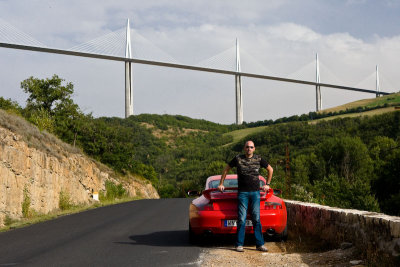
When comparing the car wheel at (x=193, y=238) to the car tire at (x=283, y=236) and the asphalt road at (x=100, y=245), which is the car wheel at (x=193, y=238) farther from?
the car tire at (x=283, y=236)

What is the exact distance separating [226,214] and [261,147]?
105884 mm

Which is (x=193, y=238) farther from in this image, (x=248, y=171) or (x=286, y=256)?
(x=286, y=256)

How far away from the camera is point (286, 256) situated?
770cm

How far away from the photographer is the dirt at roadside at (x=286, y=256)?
6918mm

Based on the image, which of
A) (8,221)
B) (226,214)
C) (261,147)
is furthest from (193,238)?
(261,147)

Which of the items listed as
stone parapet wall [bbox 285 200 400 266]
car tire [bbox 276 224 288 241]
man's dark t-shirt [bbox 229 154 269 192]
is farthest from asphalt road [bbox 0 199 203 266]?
stone parapet wall [bbox 285 200 400 266]

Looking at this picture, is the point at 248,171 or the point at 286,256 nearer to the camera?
the point at 286,256

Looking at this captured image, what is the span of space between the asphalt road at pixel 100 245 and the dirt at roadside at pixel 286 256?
354 millimetres

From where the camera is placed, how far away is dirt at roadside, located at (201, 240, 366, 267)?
6918 millimetres

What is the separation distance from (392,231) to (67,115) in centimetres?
4260

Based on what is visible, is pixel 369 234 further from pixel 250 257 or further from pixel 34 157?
pixel 34 157

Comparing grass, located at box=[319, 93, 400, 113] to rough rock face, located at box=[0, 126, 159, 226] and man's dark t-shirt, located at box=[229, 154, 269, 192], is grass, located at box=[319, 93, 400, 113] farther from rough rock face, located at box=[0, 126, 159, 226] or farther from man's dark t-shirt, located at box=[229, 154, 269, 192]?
man's dark t-shirt, located at box=[229, 154, 269, 192]

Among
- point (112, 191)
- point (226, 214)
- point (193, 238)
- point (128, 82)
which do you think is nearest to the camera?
point (226, 214)

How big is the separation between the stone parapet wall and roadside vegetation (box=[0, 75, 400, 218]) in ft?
28.2
